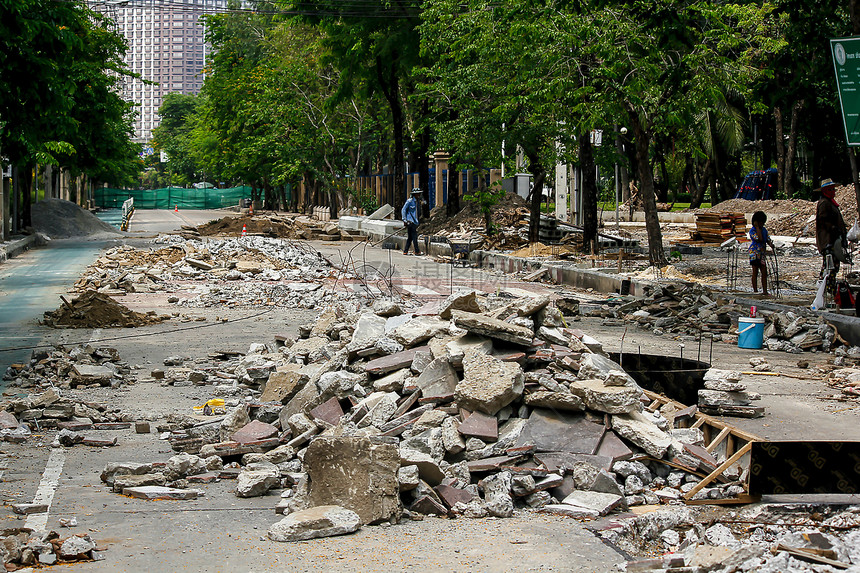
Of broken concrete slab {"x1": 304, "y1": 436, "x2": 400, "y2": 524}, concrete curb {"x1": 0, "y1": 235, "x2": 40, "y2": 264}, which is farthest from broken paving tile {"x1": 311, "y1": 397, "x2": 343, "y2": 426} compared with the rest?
concrete curb {"x1": 0, "y1": 235, "x2": 40, "y2": 264}

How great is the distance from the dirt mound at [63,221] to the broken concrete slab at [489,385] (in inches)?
1324

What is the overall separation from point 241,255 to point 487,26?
28.9ft

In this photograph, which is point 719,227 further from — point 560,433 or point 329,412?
point 560,433

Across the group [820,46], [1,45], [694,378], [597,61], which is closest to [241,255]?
[597,61]

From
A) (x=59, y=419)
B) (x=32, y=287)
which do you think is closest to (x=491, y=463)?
(x=59, y=419)

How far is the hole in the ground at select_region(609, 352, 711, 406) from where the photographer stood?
8930mm

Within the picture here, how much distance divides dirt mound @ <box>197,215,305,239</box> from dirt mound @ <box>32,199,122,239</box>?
4.65 meters

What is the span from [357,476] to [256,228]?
3309cm

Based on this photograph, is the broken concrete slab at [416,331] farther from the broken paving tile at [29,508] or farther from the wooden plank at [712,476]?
the broken paving tile at [29,508]

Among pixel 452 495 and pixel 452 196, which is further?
pixel 452 196

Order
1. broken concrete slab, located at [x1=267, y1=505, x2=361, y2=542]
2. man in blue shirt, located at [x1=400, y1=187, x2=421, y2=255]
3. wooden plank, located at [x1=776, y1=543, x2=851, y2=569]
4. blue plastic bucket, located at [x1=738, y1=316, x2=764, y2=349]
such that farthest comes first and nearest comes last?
man in blue shirt, located at [x1=400, y1=187, x2=421, y2=255] < blue plastic bucket, located at [x1=738, y1=316, x2=764, y2=349] < broken concrete slab, located at [x1=267, y1=505, x2=361, y2=542] < wooden plank, located at [x1=776, y1=543, x2=851, y2=569]

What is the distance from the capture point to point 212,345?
12969mm

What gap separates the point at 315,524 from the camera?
17.9ft

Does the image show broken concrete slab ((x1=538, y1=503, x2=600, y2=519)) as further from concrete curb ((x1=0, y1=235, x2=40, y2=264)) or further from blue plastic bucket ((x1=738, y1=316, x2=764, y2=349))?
concrete curb ((x1=0, y1=235, x2=40, y2=264))
